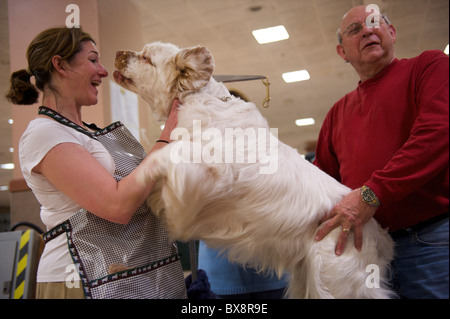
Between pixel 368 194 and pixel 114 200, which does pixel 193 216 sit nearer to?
pixel 114 200

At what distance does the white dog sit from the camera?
108 centimetres

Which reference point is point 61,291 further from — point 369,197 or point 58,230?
point 369,197

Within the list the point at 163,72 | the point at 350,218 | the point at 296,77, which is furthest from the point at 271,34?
the point at 350,218

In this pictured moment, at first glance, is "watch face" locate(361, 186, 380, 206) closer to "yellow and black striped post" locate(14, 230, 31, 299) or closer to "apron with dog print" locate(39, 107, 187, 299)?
"apron with dog print" locate(39, 107, 187, 299)

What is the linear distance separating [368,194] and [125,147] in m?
0.76

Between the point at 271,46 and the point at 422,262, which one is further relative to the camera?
the point at 271,46

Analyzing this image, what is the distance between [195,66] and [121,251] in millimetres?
669

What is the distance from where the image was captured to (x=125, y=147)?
4.06ft

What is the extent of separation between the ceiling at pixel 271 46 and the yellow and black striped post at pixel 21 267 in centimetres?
39

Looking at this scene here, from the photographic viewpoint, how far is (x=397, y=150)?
42.3 inches

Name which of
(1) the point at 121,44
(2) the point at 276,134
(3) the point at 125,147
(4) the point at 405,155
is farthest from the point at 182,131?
(4) the point at 405,155

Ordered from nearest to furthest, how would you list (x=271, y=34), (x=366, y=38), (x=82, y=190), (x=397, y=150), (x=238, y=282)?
(x=82, y=190) < (x=397, y=150) < (x=366, y=38) < (x=271, y=34) < (x=238, y=282)

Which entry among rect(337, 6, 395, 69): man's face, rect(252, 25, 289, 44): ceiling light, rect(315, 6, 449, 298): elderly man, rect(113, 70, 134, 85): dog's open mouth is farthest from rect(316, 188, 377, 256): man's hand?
rect(113, 70, 134, 85): dog's open mouth
